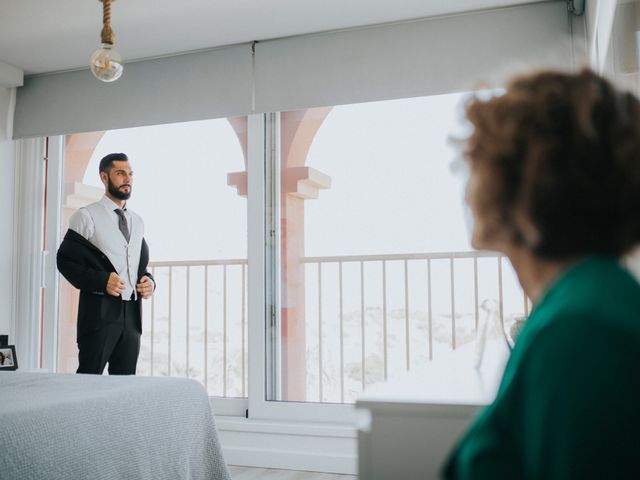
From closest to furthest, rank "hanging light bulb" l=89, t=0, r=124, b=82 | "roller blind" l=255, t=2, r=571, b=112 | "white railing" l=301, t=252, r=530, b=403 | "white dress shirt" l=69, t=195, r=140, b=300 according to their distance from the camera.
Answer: "hanging light bulb" l=89, t=0, r=124, b=82 → "roller blind" l=255, t=2, r=571, b=112 → "white dress shirt" l=69, t=195, r=140, b=300 → "white railing" l=301, t=252, r=530, b=403

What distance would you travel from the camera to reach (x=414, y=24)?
3422 millimetres

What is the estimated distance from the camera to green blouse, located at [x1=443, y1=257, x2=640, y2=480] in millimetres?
557

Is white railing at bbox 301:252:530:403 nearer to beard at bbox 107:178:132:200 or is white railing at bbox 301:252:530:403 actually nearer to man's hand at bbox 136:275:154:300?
man's hand at bbox 136:275:154:300

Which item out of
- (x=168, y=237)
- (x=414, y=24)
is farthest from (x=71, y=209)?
(x=414, y=24)

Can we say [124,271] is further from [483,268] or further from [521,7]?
[521,7]

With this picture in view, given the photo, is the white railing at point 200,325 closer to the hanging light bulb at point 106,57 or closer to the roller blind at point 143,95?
the roller blind at point 143,95

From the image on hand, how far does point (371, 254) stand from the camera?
3.86 metres

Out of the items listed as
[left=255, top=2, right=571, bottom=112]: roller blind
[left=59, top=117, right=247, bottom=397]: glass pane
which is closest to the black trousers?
[left=59, top=117, right=247, bottom=397]: glass pane

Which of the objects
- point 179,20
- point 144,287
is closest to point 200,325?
point 144,287

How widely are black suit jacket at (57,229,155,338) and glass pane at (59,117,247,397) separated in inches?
25.9

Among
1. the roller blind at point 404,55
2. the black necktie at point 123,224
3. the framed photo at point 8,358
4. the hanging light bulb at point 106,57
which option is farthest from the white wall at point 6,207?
the hanging light bulb at point 106,57

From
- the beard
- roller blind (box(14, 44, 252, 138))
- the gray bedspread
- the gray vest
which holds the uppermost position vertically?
roller blind (box(14, 44, 252, 138))

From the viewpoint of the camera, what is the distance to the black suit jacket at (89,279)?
3.46 metres

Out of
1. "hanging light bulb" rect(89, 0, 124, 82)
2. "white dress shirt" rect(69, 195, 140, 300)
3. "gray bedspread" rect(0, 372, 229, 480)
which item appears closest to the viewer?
"gray bedspread" rect(0, 372, 229, 480)
